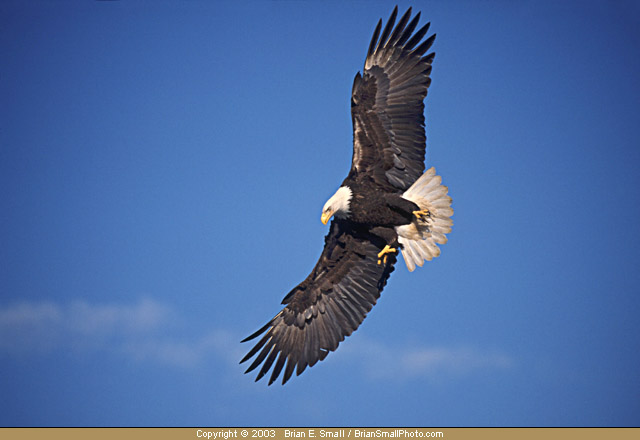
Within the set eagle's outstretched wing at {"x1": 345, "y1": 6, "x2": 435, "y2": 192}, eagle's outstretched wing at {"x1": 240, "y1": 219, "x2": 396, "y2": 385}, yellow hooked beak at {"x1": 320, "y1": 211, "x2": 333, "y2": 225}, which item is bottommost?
eagle's outstretched wing at {"x1": 240, "y1": 219, "x2": 396, "y2": 385}

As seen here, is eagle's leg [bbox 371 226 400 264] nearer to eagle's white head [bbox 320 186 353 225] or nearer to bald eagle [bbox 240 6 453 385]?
bald eagle [bbox 240 6 453 385]

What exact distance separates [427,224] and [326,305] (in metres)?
1.54

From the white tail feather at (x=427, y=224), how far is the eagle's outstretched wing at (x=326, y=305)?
36 cm

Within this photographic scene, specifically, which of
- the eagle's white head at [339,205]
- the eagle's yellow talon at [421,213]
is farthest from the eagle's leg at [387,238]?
the eagle's white head at [339,205]

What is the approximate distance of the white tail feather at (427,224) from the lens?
251 inches

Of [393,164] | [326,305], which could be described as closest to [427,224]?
[393,164]

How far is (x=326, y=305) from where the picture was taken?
7.26m

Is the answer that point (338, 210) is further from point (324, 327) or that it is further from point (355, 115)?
point (324, 327)

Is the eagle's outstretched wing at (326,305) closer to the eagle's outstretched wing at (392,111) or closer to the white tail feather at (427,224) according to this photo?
the white tail feather at (427,224)

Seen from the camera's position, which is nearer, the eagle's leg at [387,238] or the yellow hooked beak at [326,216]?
the yellow hooked beak at [326,216]

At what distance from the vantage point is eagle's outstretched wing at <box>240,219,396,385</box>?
7.04 metres

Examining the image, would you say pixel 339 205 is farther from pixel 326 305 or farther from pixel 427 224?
pixel 326 305

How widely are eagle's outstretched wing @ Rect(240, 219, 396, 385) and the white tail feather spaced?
1.18 ft

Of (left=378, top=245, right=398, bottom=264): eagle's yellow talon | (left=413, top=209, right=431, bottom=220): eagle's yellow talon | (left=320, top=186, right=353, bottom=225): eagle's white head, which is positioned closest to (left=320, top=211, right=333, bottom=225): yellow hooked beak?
(left=320, top=186, right=353, bottom=225): eagle's white head
